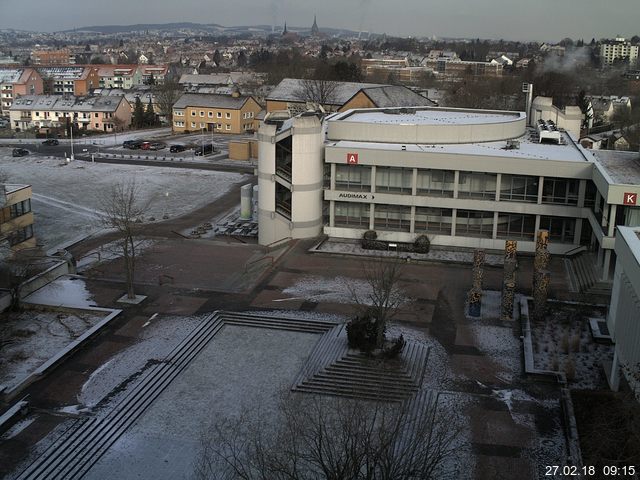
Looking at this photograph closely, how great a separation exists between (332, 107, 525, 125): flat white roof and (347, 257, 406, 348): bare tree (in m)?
11.3

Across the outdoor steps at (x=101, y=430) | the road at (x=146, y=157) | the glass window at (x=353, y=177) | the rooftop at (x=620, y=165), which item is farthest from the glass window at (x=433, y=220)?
the road at (x=146, y=157)

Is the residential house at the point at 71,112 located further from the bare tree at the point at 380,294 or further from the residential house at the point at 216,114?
the bare tree at the point at 380,294

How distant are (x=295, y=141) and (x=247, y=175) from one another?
22.7m

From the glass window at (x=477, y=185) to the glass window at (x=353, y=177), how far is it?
514 centimetres

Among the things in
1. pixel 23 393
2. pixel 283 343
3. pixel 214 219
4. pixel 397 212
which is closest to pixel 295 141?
pixel 397 212

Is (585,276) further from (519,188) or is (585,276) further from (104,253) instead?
(104,253)

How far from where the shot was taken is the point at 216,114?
8812 centimetres

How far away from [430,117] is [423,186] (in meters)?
10.8

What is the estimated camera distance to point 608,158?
38500 millimetres

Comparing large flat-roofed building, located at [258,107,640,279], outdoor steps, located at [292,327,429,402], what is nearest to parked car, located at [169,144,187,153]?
large flat-roofed building, located at [258,107,640,279]

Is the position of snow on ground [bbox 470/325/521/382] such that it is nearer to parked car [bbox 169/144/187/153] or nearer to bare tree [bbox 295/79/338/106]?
parked car [bbox 169/144/187/153]

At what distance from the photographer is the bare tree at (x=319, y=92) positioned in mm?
82300

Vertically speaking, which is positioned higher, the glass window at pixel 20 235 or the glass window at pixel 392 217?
the glass window at pixel 392 217

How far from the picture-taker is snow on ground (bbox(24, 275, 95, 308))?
3064 cm
